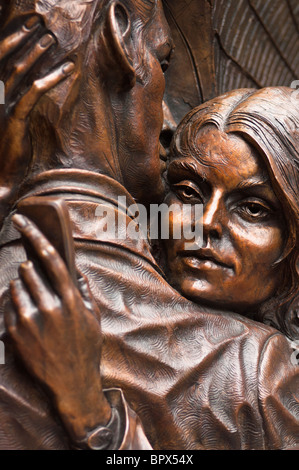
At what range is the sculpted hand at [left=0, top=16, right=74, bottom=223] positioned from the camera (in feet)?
5.25

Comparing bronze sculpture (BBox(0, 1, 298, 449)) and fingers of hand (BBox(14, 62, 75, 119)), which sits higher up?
fingers of hand (BBox(14, 62, 75, 119))

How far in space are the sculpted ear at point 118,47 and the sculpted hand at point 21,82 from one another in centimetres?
13

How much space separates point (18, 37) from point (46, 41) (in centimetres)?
7

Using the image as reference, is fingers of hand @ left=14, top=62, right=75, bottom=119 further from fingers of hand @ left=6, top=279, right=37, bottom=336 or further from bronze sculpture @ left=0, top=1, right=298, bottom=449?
fingers of hand @ left=6, top=279, right=37, bottom=336

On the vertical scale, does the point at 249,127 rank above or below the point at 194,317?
above

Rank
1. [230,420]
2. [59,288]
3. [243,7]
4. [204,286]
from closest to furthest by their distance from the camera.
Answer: [59,288], [230,420], [204,286], [243,7]

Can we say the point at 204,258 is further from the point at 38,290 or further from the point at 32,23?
the point at 32,23

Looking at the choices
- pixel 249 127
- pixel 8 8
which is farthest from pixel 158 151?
pixel 8 8

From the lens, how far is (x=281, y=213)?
1896mm

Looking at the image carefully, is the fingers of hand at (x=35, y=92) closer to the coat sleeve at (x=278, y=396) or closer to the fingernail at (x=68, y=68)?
the fingernail at (x=68, y=68)

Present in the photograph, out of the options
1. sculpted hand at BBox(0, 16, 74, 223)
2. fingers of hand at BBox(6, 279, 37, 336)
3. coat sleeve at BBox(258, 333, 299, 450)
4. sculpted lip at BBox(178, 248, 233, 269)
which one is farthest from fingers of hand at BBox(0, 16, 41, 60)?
coat sleeve at BBox(258, 333, 299, 450)

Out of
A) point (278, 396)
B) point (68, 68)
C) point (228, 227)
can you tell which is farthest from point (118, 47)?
point (278, 396)

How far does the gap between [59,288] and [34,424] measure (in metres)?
0.34
